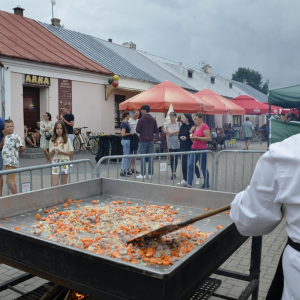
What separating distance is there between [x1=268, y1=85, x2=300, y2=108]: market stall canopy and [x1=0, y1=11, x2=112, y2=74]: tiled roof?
435 inches

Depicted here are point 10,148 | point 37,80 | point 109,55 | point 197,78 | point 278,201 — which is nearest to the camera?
point 278,201

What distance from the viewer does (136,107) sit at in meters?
12.7

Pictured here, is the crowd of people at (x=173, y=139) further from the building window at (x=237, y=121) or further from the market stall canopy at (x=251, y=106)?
the building window at (x=237, y=121)

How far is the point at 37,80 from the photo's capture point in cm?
1645

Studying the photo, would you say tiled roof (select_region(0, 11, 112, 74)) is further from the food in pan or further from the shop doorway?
the food in pan

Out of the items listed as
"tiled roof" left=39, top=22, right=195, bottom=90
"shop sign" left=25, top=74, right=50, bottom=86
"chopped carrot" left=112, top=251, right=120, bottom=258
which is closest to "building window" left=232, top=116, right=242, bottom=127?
"tiled roof" left=39, top=22, right=195, bottom=90

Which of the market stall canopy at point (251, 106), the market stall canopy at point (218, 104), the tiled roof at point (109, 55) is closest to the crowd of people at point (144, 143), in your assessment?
the market stall canopy at point (218, 104)

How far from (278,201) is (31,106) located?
55.3ft

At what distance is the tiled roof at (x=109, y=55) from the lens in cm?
2173

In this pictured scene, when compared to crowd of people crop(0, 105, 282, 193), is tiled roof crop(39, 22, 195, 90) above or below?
above

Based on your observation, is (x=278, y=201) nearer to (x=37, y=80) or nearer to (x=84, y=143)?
(x=37, y=80)

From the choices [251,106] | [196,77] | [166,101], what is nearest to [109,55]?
[251,106]

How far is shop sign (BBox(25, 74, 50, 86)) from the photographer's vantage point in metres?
16.0

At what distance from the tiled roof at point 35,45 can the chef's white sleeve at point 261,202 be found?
1508 cm
